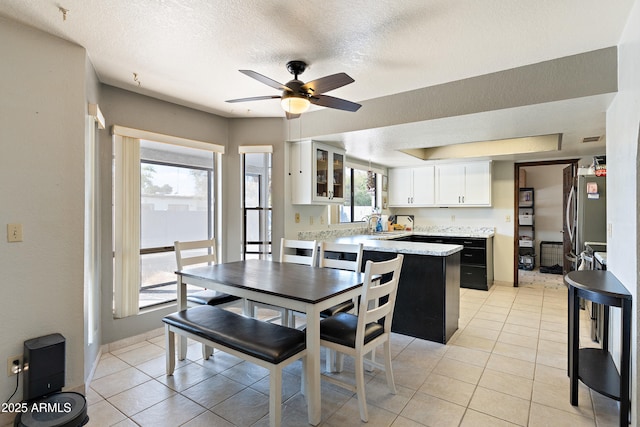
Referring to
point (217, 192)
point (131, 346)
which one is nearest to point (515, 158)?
point (217, 192)

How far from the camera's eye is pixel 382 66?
250cm

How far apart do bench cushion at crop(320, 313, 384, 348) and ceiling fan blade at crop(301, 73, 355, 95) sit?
1563 mm

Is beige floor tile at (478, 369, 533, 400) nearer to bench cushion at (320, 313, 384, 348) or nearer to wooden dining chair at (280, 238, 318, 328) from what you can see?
bench cushion at (320, 313, 384, 348)

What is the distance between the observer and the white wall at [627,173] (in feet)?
5.55

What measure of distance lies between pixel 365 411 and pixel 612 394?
143 cm

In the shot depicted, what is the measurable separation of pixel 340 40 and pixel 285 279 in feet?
5.52

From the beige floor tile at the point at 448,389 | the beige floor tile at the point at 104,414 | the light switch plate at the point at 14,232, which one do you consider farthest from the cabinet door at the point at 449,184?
the light switch plate at the point at 14,232

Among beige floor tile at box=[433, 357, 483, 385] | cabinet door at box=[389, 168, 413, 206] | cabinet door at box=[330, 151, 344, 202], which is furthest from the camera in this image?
cabinet door at box=[389, 168, 413, 206]

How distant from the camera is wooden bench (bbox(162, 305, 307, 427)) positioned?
1806 mm

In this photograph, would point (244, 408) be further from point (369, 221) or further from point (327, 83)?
point (369, 221)

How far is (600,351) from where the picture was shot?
244 cm

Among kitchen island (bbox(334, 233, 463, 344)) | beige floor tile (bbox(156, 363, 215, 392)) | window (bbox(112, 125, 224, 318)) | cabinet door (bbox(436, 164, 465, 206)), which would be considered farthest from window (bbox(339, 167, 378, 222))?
beige floor tile (bbox(156, 363, 215, 392))

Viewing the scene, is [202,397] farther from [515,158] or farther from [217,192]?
[515,158]

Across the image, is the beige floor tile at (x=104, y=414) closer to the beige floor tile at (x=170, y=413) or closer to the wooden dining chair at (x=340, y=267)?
the beige floor tile at (x=170, y=413)
